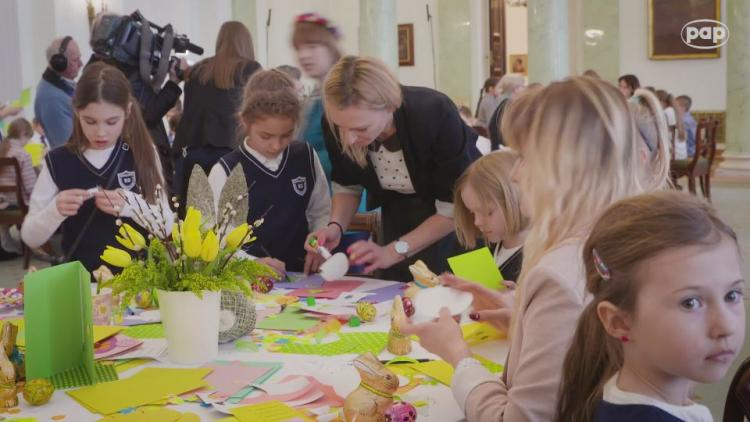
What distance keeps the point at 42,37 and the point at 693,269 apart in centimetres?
1010

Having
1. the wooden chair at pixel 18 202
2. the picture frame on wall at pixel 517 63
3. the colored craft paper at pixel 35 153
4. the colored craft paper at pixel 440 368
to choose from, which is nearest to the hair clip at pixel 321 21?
the colored craft paper at pixel 440 368

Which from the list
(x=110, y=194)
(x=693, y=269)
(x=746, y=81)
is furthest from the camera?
(x=746, y=81)

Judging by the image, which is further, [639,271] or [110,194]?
[110,194]

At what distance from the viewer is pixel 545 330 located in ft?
5.11

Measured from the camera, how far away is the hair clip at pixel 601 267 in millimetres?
1357

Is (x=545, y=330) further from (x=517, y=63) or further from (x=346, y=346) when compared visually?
(x=517, y=63)

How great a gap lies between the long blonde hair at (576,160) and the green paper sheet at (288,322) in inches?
31.5

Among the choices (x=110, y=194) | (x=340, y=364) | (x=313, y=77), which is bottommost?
(x=340, y=364)

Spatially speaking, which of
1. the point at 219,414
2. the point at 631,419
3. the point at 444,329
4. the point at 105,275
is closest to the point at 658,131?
the point at 444,329

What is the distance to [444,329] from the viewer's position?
1.87 meters

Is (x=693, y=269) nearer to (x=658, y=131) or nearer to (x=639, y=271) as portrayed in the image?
(x=639, y=271)

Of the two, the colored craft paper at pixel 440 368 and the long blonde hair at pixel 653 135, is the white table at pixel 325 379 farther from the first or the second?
the long blonde hair at pixel 653 135

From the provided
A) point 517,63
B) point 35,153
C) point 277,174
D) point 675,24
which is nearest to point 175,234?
point 277,174

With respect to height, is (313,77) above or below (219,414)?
above
